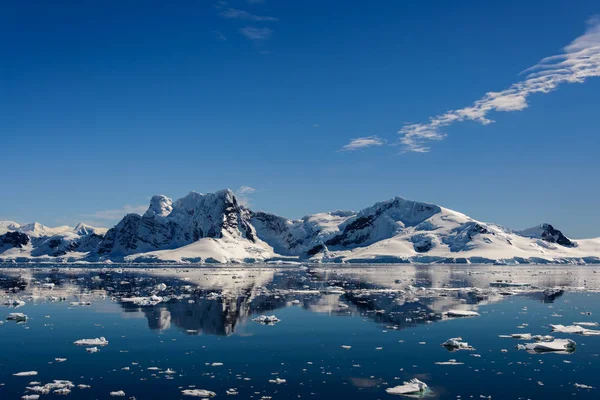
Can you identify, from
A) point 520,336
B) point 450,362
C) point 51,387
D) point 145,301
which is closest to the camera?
point 51,387

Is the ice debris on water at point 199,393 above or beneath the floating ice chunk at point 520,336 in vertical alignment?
beneath

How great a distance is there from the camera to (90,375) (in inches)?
861

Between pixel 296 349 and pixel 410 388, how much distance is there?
9131 millimetres

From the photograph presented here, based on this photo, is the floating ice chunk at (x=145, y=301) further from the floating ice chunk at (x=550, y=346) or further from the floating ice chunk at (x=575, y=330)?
the floating ice chunk at (x=575, y=330)

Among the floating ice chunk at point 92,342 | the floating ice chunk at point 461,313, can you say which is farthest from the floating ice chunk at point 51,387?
the floating ice chunk at point 461,313

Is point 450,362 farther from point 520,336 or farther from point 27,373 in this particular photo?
point 27,373

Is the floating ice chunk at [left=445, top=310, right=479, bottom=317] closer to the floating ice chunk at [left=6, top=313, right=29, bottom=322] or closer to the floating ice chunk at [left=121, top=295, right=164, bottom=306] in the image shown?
the floating ice chunk at [left=121, top=295, right=164, bottom=306]

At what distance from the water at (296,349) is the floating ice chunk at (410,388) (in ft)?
1.16

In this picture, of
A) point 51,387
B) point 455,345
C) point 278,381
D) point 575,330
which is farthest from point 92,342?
point 575,330

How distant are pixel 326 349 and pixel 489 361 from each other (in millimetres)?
7906

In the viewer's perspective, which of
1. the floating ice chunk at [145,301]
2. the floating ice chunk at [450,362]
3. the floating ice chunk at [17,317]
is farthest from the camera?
the floating ice chunk at [145,301]

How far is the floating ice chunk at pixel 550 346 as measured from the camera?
2706 cm

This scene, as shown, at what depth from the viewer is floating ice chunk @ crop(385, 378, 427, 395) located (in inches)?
765

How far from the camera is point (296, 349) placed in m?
27.7
